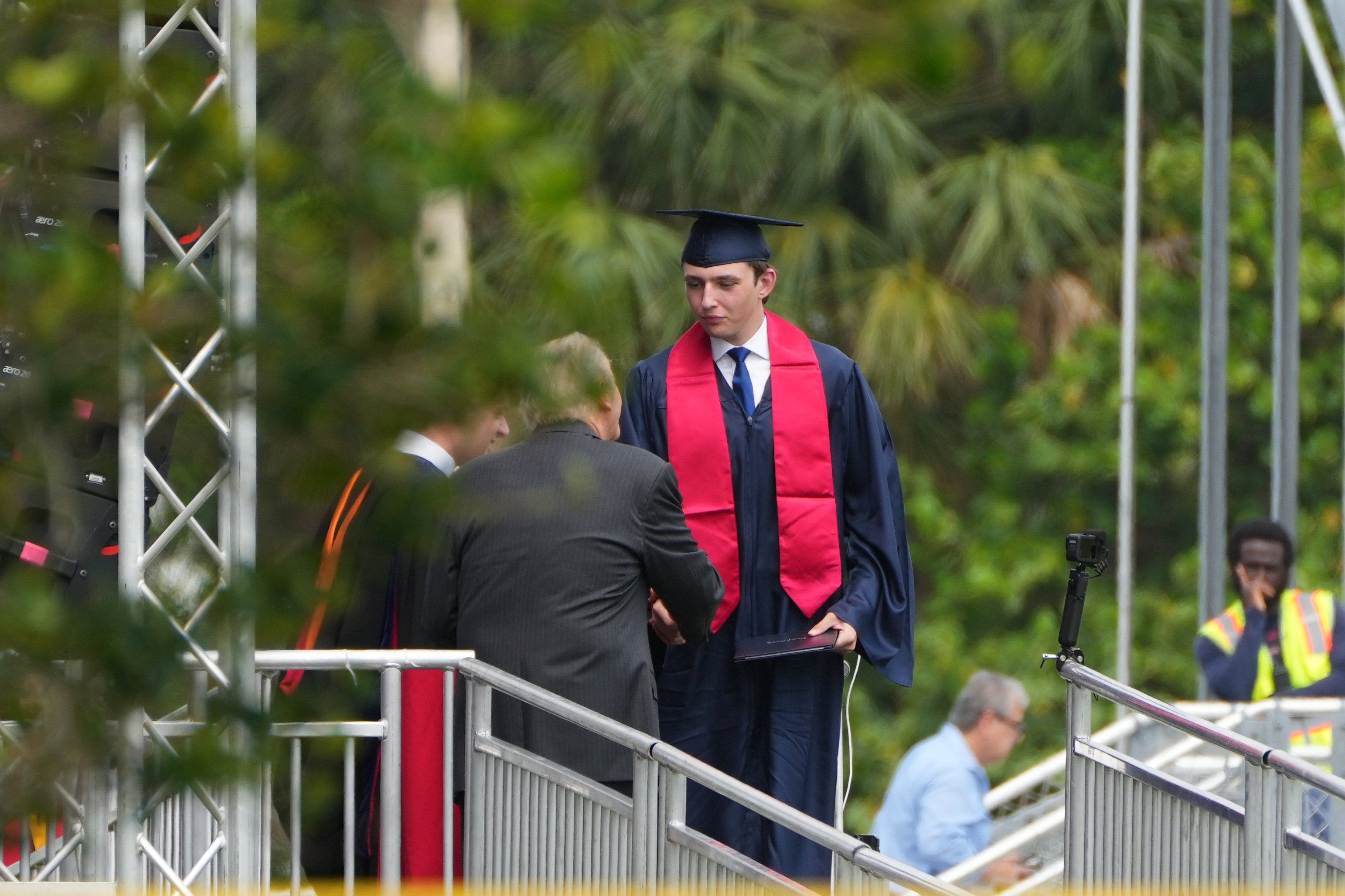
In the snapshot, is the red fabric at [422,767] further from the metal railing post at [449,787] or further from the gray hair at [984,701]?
the gray hair at [984,701]

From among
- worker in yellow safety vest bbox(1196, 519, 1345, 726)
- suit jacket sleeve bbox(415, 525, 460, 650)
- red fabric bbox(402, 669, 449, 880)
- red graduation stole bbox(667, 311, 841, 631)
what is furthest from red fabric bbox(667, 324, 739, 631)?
worker in yellow safety vest bbox(1196, 519, 1345, 726)

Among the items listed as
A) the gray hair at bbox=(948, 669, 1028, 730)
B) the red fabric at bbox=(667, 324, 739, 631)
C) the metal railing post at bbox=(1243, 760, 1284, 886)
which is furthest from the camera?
the gray hair at bbox=(948, 669, 1028, 730)

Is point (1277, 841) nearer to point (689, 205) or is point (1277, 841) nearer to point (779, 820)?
point (779, 820)

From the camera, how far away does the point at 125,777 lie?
117 centimetres

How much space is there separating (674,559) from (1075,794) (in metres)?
0.87

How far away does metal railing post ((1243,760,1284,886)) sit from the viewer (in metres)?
3.52

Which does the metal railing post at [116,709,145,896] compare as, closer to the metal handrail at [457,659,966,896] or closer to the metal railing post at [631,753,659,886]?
the metal handrail at [457,659,966,896]

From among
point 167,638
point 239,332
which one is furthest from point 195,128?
point 167,638

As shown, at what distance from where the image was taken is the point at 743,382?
4.62 m

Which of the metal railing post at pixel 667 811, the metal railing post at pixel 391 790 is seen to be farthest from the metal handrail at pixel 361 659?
the metal railing post at pixel 667 811

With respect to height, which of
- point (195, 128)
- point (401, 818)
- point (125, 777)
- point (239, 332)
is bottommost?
point (401, 818)

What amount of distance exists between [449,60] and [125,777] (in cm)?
43

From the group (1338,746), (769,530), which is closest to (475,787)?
(769,530)

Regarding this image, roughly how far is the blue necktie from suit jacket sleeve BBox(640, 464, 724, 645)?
628 mm
